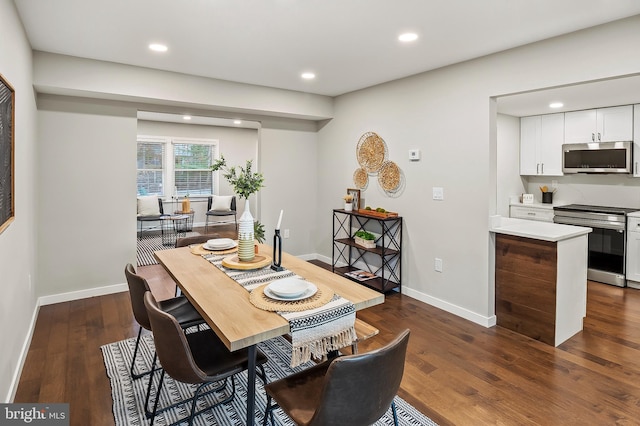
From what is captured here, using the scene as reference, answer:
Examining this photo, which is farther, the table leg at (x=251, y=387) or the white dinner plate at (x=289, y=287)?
the white dinner plate at (x=289, y=287)

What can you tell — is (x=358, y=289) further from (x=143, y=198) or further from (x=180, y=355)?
(x=143, y=198)

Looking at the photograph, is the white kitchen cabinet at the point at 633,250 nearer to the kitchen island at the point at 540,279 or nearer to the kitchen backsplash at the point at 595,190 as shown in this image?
the kitchen backsplash at the point at 595,190

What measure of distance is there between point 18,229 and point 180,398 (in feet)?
5.13

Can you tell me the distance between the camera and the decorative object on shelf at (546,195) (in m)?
5.61

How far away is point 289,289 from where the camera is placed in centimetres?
183

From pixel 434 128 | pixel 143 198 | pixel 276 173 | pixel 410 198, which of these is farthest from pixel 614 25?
pixel 143 198

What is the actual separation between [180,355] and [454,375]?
1809 mm

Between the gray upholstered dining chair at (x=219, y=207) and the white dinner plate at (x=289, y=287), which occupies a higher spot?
the gray upholstered dining chair at (x=219, y=207)

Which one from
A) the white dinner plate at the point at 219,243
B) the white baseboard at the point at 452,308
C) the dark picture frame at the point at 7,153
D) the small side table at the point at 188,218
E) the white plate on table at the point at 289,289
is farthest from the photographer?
the small side table at the point at 188,218

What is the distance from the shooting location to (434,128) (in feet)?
12.0

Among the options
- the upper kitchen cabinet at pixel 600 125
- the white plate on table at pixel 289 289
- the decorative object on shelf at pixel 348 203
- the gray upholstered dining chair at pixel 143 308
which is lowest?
the gray upholstered dining chair at pixel 143 308

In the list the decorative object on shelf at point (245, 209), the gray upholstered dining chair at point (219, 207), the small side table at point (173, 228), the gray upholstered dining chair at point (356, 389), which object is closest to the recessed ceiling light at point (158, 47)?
the decorative object on shelf at point (245, 209)

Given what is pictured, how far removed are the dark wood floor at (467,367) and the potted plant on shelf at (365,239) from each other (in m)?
0.80

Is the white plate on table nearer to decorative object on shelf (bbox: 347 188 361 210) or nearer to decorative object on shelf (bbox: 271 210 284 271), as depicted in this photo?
decorative object on shelf (bbox: 271 210 284 271)
